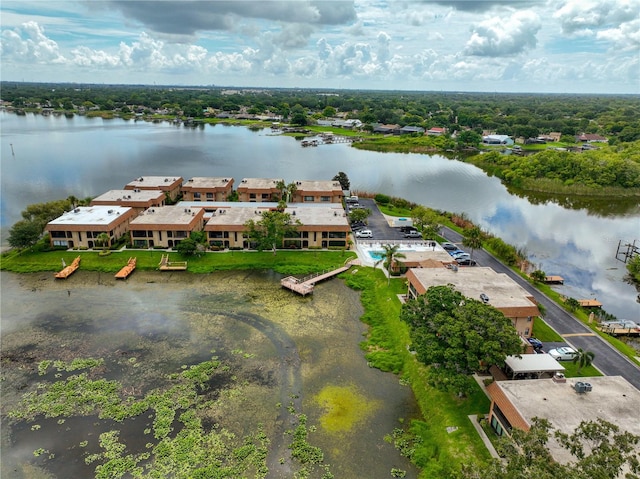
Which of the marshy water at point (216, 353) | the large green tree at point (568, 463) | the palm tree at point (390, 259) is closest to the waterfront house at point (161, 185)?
the marshy water at point (216, 353)

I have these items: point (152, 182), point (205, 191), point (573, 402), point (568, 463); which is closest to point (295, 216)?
point (205, 191)

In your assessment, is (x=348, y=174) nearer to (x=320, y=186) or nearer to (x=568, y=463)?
(x=320, y=186)

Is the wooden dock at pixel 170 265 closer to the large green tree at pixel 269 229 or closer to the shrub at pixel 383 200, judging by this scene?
the large green tree at pixel 269 229

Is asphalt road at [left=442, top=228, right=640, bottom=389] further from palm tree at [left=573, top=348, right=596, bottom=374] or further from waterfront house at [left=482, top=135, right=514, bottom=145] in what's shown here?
waterfront house at [left=482, top=135, right=514, bottom=145]

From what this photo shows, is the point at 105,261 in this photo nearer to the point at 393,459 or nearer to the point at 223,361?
the point at 223,361

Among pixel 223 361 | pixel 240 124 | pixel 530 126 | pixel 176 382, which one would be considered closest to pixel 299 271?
pixel 223 361
